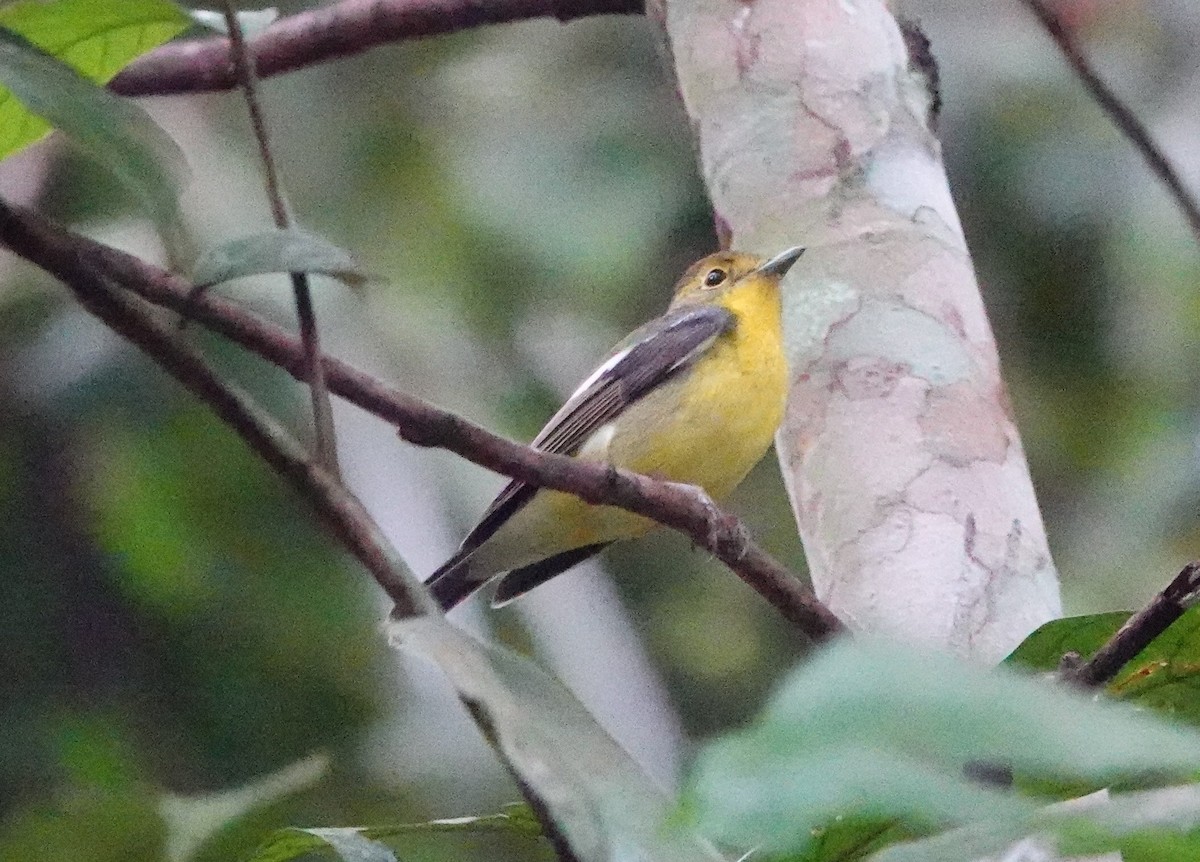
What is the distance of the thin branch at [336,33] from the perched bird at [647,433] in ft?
2.45

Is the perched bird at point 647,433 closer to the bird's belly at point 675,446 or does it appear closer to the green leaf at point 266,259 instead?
the bird's belly at point 675,446

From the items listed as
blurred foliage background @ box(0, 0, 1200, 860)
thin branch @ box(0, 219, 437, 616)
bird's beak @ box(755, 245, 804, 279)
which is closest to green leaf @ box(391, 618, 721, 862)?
thin branch @ box(0, 219, 437, 616)

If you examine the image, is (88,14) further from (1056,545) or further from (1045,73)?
(1045,73)

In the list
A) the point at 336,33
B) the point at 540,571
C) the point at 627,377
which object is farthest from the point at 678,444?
the point at 336,33

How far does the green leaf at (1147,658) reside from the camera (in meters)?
1.21

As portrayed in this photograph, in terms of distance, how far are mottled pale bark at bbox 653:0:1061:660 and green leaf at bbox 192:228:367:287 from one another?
960mm

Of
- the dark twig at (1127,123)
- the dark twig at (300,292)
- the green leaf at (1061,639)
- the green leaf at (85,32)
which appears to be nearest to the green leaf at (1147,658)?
the green leaf at (1061,639)

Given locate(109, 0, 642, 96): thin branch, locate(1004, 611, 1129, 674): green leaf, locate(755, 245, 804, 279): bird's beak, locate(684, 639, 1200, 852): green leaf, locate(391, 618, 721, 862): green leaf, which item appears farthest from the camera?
locate(109, 0, 642, 96): thin branch

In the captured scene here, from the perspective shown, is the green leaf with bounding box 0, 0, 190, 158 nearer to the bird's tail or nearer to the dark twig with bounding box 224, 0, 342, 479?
the dark twig with bounding box 224, 0, 342, 479

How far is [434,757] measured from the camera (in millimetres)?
3139

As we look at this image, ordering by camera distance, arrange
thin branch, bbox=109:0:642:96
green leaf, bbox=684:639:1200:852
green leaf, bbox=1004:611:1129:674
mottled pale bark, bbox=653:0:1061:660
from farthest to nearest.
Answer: thin branch, bbox=109:0:642:96
mottled pale bark, bbox=653:0:1061:660
green leaf, bbox=1004:611:1129:674
green leaf, bbox=684:639:1200:852

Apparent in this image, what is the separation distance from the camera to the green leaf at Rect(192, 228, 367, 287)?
119cm

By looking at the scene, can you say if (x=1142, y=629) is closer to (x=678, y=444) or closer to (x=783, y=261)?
(x=783, y=261)

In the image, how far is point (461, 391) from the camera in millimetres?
3691
